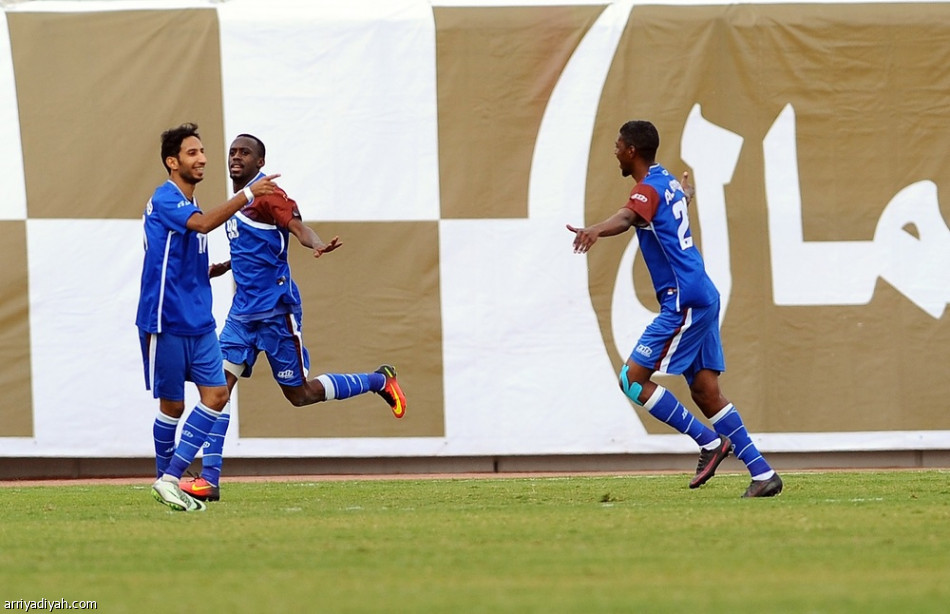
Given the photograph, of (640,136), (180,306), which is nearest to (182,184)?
(180,306)

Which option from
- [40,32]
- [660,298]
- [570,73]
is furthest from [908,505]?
[40,32]

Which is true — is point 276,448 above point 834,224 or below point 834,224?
below

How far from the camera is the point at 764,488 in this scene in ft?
24.8

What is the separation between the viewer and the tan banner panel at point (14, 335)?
10.9 m

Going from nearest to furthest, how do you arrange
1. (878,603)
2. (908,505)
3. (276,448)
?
(878,603), (908,505), (276,448)

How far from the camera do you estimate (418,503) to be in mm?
7914

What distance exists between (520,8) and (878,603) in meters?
7.81

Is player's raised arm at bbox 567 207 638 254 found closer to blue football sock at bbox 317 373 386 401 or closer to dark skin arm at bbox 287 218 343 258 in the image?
dark skin arm at bbox 287 218 343 258

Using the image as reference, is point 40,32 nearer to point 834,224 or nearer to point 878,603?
point 834,224

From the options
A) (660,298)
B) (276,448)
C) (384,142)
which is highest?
(384,142)

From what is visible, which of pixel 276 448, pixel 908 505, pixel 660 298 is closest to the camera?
pixel 908 505

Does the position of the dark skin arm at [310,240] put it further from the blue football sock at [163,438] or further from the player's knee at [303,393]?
the blue football sock at [163,438]

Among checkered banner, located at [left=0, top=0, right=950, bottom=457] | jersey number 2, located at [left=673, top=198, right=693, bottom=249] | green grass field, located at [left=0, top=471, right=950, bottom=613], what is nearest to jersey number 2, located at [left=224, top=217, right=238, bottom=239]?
green grass field, located at [left=0, top=471, right=950, bottom=613]

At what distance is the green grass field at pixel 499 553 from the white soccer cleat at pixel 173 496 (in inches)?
3.0
